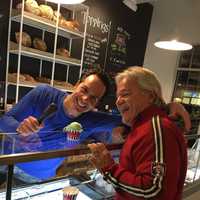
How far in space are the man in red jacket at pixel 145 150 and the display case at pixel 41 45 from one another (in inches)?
103

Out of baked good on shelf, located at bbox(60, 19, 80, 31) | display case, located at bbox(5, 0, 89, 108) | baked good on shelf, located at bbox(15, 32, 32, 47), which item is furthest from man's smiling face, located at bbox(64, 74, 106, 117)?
baked good on shelf, located at bbox(60, 19, 80, 31)

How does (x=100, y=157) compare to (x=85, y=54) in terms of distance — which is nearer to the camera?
(x=100, y=157)

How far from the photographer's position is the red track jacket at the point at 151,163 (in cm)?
84

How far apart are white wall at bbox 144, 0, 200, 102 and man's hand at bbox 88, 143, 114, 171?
18.2ft

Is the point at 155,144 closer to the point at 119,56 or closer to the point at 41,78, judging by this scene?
the point at 41,78

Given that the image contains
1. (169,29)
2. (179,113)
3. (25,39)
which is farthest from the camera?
(169,29)

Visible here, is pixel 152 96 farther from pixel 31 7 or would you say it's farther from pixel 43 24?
pixel 43 24

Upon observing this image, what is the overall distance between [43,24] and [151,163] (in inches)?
127

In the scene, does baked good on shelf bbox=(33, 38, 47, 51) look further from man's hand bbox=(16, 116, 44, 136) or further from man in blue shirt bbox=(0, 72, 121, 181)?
man's hand bbox=(16, 116, 44, 136)

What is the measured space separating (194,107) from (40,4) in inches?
171

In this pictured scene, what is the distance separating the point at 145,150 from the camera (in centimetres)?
87

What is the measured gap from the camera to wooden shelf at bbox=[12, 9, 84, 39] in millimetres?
3361

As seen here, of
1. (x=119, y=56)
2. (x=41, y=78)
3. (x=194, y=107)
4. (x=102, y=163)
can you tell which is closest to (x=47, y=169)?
(x=102, y=163)

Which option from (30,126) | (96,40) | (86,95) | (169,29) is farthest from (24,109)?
(169,29)
